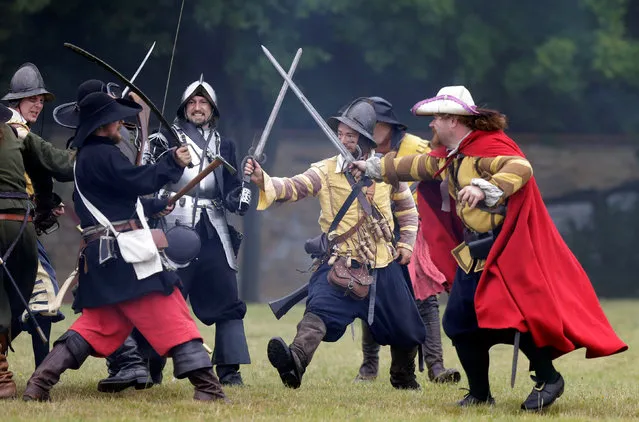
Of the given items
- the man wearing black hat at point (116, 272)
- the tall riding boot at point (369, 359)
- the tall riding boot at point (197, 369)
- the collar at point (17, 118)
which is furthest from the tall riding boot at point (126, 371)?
the tall riding boot at point (369, 359)

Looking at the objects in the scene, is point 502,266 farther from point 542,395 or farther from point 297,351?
point 297,351

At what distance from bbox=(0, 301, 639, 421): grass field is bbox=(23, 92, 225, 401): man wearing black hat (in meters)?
A: 0.23

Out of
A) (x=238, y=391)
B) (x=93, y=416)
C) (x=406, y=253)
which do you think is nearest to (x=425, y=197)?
(x=406, y=253)

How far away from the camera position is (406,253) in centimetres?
912

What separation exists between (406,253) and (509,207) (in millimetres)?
1560

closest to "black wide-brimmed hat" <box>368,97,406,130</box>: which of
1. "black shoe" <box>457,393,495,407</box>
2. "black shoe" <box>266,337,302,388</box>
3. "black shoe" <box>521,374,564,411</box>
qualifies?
"black shoe" <box>266,337,302,388</box>

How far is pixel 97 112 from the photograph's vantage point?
780 cm

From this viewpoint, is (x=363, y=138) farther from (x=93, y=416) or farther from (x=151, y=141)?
(x=93, y=416)

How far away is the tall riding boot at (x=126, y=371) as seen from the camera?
8.65 m

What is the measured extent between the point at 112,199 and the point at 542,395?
8.45 ft

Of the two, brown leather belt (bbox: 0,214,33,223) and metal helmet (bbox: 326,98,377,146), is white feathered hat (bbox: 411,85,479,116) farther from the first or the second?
brown leather belt (bbox: 0,214,33,223)

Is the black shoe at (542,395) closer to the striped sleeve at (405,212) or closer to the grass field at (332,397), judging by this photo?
the grass field at (332,397)

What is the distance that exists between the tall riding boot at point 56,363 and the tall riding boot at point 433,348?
289cm

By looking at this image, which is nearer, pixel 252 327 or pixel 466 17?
pixel 252 327
